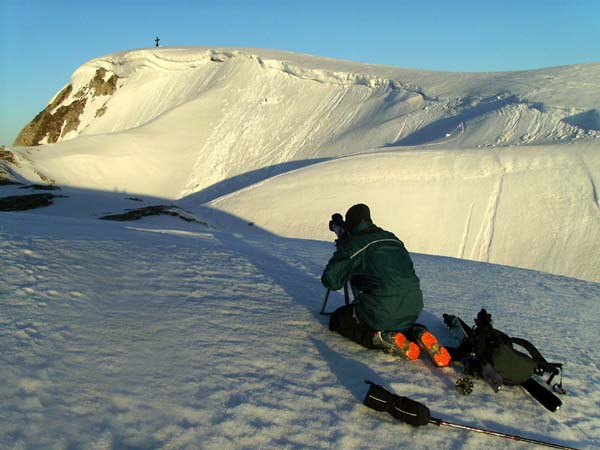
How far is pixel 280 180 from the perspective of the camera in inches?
609

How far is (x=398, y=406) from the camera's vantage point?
2928 mm

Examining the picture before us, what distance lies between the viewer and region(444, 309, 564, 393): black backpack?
10.8 ft

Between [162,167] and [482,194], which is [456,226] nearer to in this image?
[482,194]

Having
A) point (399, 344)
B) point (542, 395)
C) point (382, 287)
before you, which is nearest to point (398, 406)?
point (399, 344)

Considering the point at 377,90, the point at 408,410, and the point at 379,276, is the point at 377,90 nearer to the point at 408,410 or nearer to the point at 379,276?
the point at 379,276

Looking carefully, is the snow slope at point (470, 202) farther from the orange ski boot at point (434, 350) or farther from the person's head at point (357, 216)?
the person's head at point (357, 216)

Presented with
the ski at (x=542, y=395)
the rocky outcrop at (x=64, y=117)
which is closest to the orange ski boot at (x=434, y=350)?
the ski at (x=542, y=395)

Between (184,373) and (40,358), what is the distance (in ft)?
2.95

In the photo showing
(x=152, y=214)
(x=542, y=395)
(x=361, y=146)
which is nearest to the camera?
(x=542, y=395)

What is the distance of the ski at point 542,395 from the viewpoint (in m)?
3.17

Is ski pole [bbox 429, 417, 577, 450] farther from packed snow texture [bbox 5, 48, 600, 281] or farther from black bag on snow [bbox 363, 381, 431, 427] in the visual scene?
packed snow texture [bbox 5, 48, 600, 281]

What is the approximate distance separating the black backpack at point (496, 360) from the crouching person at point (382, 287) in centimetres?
18

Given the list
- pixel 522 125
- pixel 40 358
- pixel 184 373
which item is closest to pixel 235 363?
pixel 184 373

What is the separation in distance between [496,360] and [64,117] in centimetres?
3671
